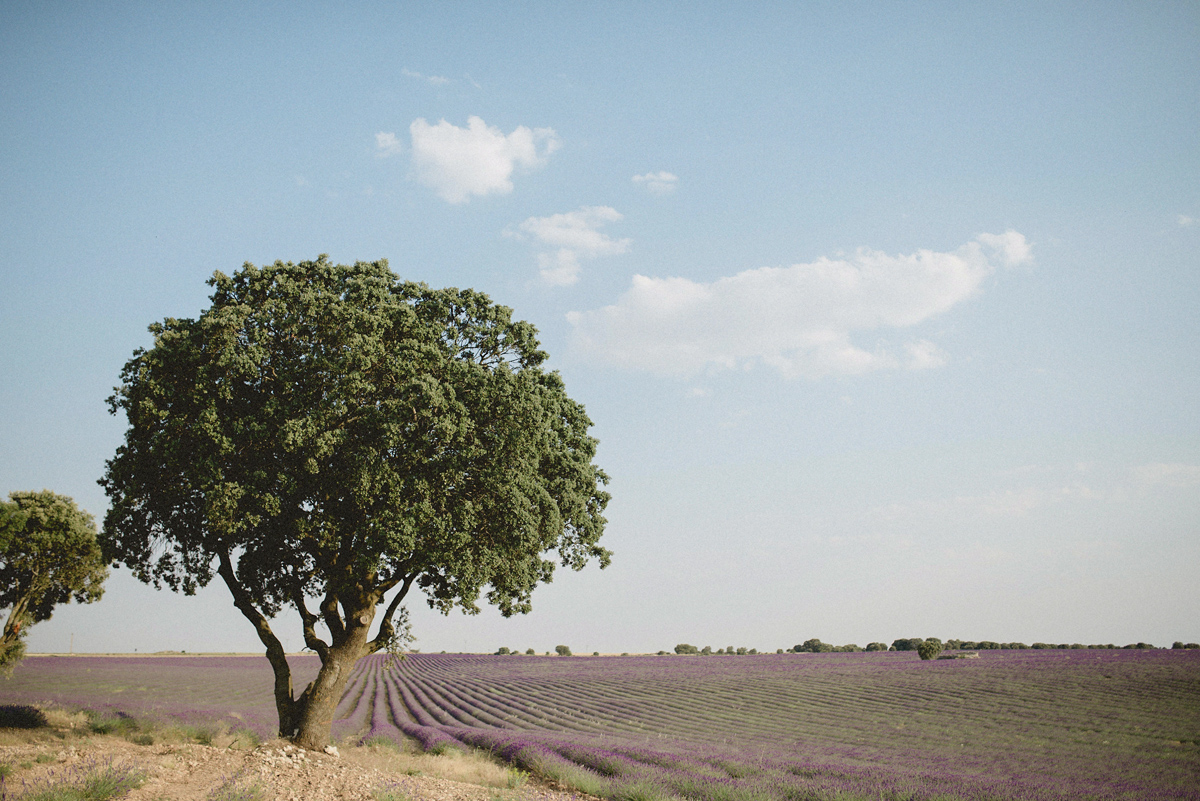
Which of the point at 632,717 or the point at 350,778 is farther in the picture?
the point at 632,717

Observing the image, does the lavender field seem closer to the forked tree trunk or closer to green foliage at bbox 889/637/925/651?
the forked tree trunk

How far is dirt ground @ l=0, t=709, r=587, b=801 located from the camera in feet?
28.3

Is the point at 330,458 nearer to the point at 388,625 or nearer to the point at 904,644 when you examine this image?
the point at 388,625

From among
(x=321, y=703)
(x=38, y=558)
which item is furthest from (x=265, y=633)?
(x=38, y=558)

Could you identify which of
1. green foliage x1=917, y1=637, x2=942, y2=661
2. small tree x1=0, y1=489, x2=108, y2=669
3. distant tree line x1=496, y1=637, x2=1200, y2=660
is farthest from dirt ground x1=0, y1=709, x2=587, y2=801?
distant tree line x1=496, y1=637, x2=1200, y2=660

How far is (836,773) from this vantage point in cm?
1315

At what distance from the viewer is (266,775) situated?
9781 mm

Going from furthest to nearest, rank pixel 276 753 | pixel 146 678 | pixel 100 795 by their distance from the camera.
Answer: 1. pixel 146 678
2. pixel 276 753
3. pixel 100 795

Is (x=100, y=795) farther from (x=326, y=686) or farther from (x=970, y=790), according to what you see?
(x=970, y=790)

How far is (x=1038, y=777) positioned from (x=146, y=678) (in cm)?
5565

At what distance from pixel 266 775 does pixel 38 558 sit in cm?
2164

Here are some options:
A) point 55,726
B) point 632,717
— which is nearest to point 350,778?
point 55,726

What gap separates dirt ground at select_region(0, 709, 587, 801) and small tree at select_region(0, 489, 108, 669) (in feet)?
44.8

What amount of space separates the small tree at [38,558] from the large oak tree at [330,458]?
13405 mm
